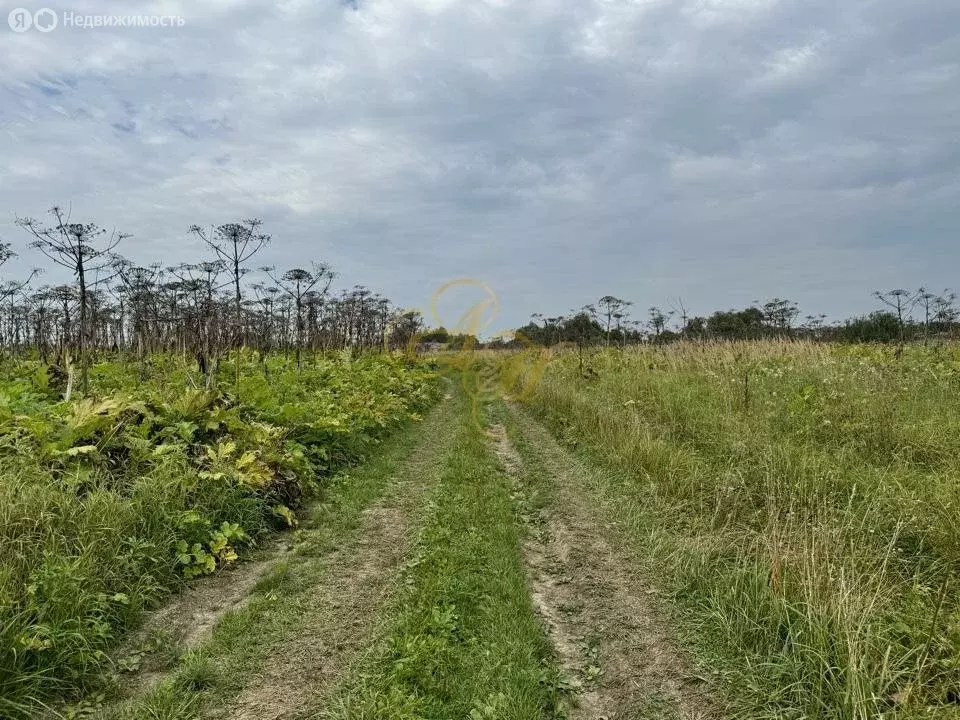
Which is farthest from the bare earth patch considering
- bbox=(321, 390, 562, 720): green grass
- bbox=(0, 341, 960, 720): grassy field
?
bbox=(321, 390, 562, 720): green grass

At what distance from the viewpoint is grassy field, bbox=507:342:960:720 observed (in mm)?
2947

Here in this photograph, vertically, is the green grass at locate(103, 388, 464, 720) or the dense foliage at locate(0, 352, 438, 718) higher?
the dense foliage at locate(0, 352, 438, 718)

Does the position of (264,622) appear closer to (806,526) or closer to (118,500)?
(118,500)

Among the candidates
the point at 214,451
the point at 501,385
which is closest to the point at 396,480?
the point at 214,451

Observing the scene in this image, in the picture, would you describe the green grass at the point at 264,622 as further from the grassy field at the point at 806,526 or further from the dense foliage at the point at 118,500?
the grassy field at the point at 806,526

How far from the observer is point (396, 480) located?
7.83m

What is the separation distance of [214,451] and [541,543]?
367cm

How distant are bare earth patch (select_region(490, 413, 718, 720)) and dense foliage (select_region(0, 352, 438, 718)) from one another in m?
2.86

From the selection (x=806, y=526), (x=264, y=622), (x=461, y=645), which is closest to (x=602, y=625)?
(x=461, y=645)

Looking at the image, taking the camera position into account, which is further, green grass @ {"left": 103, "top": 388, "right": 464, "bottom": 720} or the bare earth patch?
the bare earth patch

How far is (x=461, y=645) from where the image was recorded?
3.63 metres

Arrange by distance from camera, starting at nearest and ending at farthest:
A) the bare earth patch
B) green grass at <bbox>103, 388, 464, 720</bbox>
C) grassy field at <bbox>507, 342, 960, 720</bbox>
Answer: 1. grassy field at <bbox>507, 342, 960, 720</bbox>
2. green grass at <bbox>103, 388, 464, 720</bbox>
3. the bare earth patch

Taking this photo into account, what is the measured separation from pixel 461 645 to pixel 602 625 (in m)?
1.08

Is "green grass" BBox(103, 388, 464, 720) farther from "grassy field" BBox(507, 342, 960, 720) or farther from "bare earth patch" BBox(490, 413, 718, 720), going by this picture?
"grassy field" BBox(507, 342, 960, 720)
